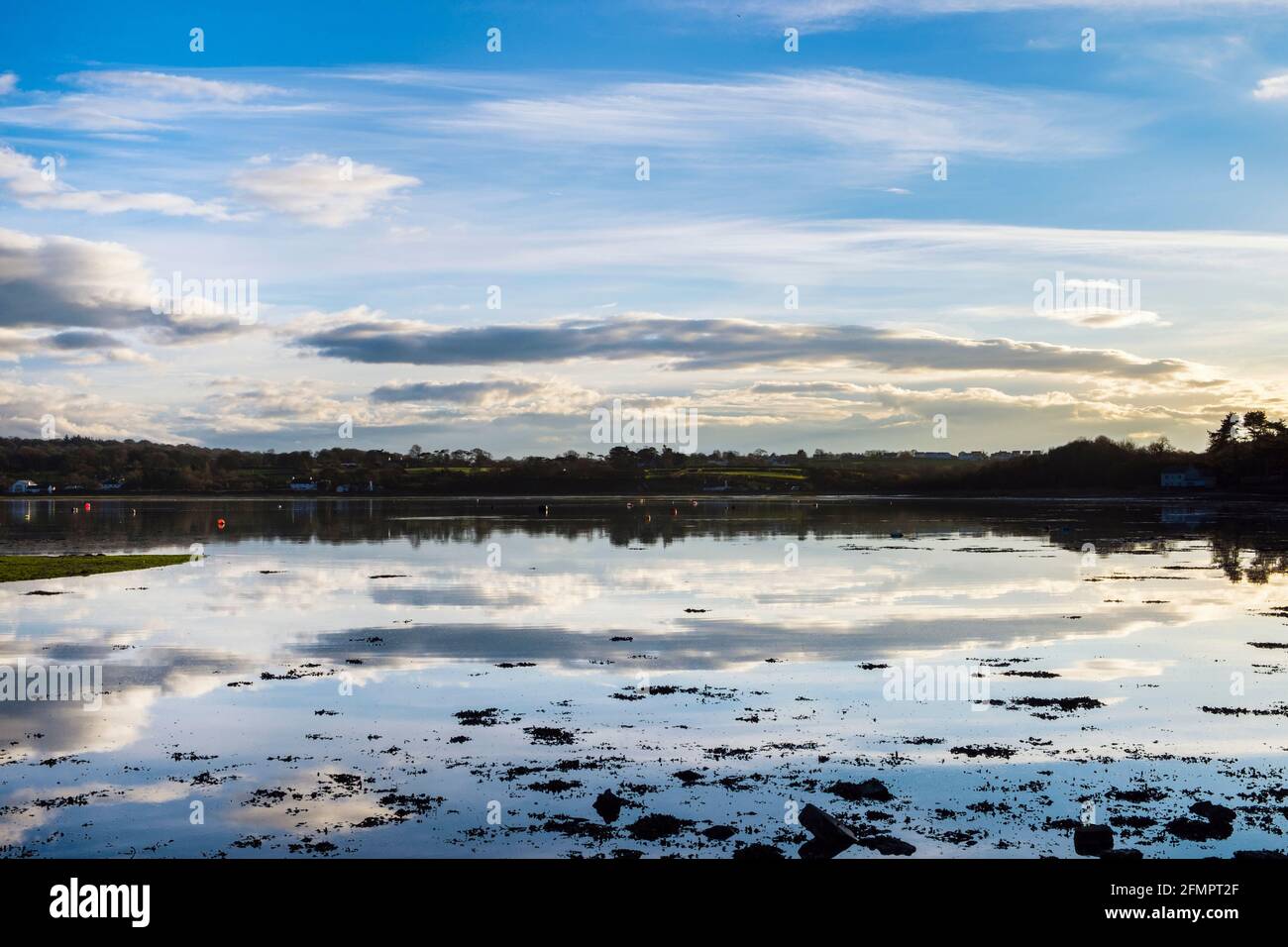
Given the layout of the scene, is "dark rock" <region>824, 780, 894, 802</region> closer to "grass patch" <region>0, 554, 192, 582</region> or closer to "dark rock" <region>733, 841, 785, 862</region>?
"dark rock" <region>733, 841, 785, 862</region>

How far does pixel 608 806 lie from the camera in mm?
13367

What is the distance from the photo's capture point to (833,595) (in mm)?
36688

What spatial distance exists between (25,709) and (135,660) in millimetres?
4900

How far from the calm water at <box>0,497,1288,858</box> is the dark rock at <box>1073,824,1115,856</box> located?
164 millimetres

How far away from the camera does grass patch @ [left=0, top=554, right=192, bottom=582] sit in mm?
43844

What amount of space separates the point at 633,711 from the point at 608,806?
587 centimetres

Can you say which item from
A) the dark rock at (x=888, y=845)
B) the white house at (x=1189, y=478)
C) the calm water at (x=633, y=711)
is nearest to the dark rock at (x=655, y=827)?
the calm water at (x=633, y=711)

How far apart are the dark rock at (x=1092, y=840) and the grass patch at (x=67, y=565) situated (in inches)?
1660

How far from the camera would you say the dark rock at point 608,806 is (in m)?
13.2

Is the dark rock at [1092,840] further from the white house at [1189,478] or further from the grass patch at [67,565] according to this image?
the white house at [1189,478]

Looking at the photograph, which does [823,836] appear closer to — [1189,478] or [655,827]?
[655,827]

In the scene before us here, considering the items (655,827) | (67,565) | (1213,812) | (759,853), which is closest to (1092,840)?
(1213,812)
